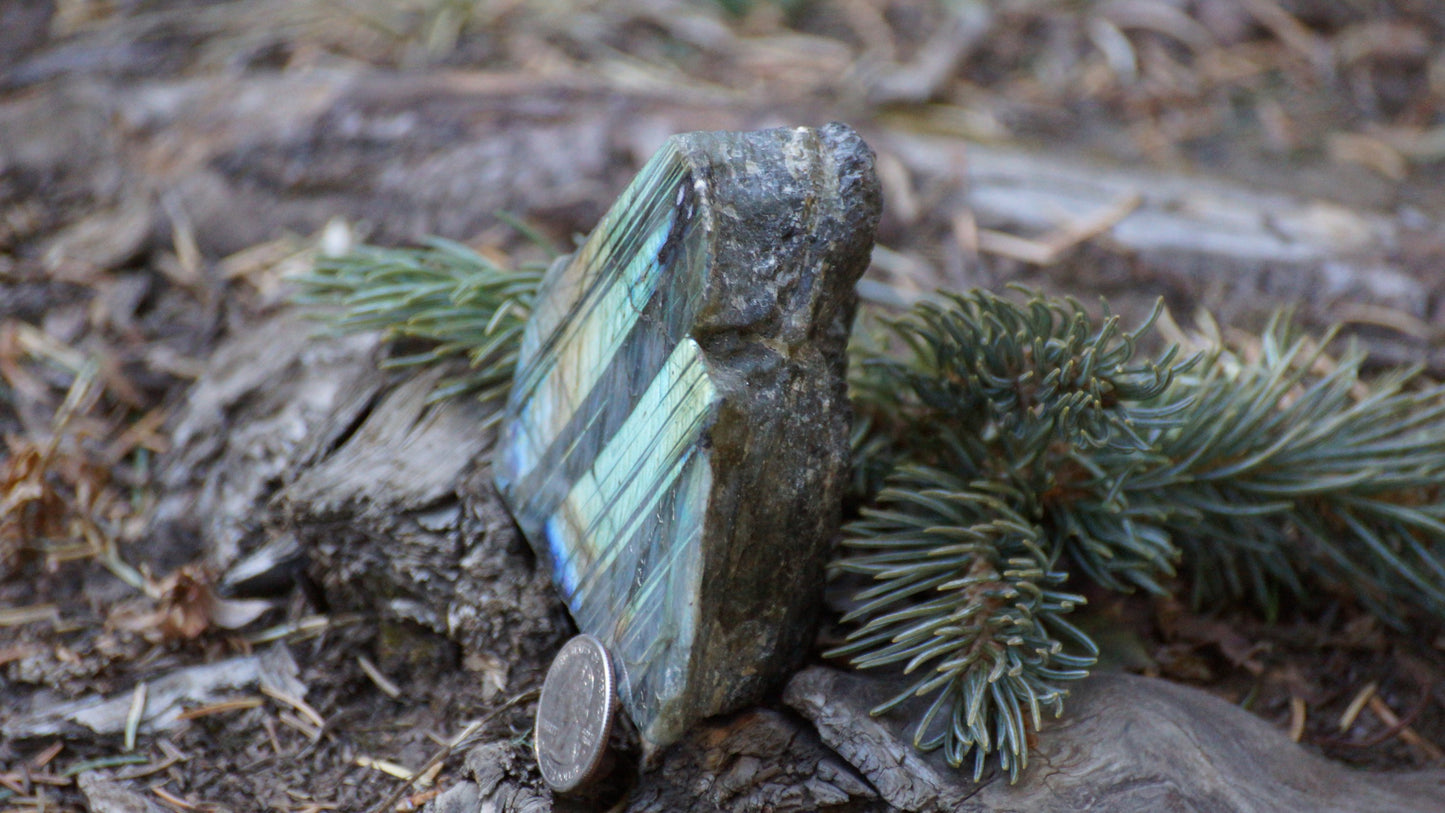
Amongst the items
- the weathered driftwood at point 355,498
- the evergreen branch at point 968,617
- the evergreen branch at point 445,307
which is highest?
the evergreen branch at point 445,307

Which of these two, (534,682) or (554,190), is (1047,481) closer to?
(534,682)

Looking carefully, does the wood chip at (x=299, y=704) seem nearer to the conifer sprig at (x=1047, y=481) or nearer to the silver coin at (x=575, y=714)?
the silver coin at (x=575, y=714)

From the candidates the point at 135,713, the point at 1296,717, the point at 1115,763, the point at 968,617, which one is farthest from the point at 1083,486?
the point at 135,713

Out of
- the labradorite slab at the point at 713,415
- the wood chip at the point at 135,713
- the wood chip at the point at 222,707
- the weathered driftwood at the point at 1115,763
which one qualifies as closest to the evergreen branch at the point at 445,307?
the labradorite slab at the point at 713,415

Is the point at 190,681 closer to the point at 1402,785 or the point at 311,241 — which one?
the point at 311,241

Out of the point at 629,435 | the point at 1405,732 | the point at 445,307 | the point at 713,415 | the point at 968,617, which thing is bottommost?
the point at 1405,732
